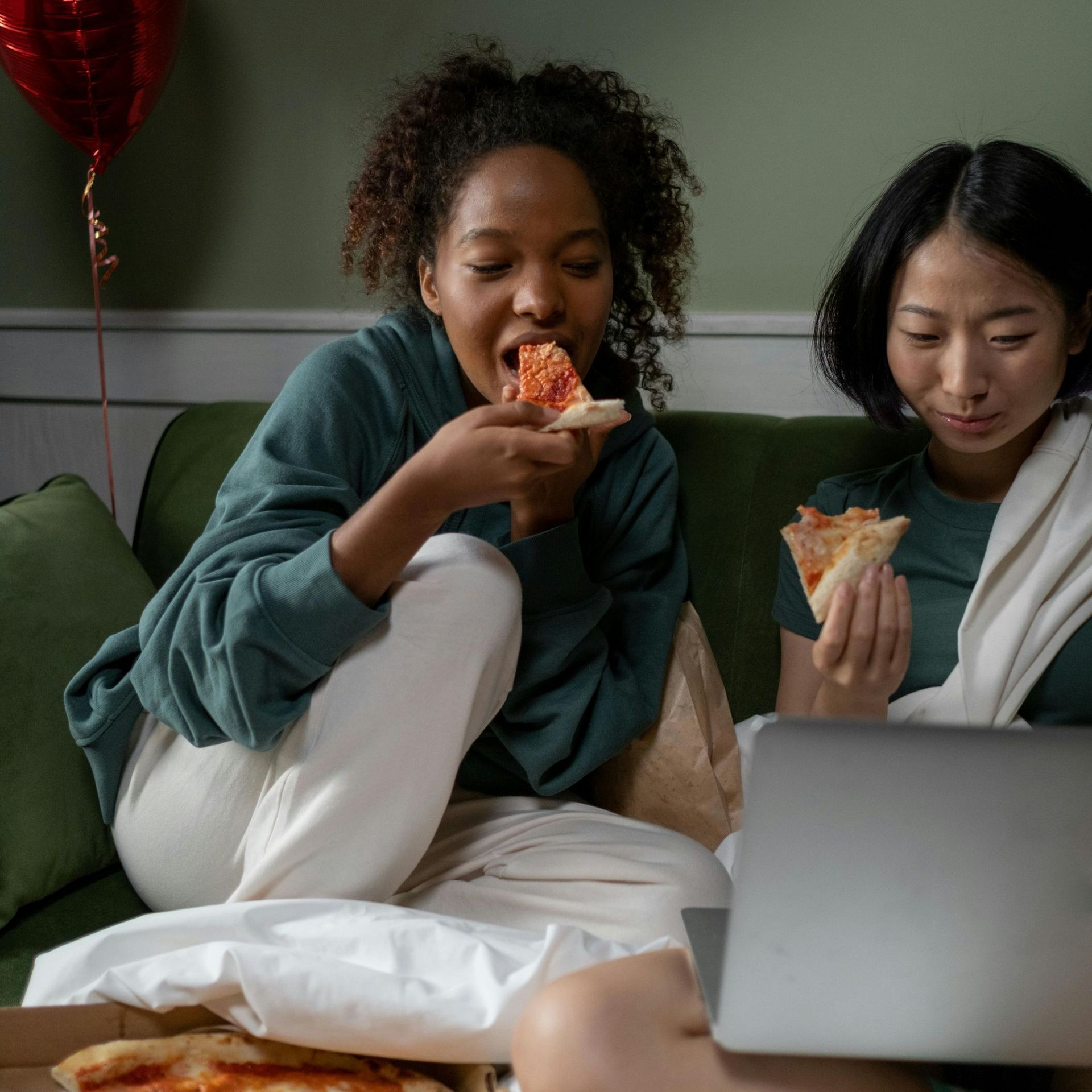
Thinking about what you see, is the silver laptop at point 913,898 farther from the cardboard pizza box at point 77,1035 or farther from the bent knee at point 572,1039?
the cardboard pizza box at point 77,1035

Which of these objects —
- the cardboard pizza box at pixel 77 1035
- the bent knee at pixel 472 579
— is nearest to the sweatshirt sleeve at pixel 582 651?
the bent knee at pixel 472 579

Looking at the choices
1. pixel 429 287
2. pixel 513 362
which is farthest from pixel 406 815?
pixel 429 287

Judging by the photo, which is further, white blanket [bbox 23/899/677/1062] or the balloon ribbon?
the balloon ribbon

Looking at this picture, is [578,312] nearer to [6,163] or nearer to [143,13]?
[143,13]

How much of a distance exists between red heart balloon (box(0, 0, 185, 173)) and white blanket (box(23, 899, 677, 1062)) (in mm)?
1531

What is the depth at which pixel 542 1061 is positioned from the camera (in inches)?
36.8

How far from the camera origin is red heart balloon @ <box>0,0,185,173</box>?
79.4 inches

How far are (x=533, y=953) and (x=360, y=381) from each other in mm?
780

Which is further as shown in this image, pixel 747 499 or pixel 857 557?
pixel 747 499

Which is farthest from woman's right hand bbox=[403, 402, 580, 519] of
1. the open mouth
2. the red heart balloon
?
the red heart balloon

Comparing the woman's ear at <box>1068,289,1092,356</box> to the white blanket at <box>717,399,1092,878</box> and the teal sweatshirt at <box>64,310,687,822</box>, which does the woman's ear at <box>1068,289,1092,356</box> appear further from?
the teal sweatshirt at <box>64,310,687,822</box>

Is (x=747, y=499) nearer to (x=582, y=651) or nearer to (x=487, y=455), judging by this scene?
(x=582, y=651)

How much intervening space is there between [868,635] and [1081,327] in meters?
0.52

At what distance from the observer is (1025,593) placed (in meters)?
1.40
